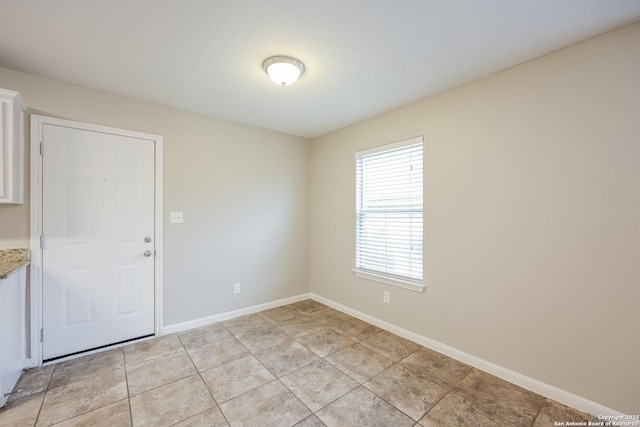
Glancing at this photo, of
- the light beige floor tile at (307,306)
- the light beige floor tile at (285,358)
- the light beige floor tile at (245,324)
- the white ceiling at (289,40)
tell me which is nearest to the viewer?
the white ceiling at (289,40)

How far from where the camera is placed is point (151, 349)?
2.57 meters

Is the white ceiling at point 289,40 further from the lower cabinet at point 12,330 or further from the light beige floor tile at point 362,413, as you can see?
the light beige floor tile at point 362,413

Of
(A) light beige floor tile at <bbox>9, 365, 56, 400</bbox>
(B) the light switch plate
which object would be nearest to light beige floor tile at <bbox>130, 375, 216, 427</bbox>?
(A) light beige floor tile at <bbox>9, 365, 56, 400</bbox>

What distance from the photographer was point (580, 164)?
5.93 feet

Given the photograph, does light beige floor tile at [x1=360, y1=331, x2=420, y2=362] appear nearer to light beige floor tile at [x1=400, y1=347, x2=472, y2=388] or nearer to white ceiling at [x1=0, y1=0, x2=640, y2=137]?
light beige floor tile at [x1=400, y1=347, x2=472, y2=388]

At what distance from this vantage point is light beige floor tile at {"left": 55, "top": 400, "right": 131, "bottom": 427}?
65.3 inches

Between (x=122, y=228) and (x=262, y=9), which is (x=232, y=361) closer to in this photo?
(x=122, y=228)

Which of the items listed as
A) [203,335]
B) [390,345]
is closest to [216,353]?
[203,335]

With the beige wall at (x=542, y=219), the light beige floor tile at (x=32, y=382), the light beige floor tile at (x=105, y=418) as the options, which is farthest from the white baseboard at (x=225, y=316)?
the beige wall at (x=542, y=219)

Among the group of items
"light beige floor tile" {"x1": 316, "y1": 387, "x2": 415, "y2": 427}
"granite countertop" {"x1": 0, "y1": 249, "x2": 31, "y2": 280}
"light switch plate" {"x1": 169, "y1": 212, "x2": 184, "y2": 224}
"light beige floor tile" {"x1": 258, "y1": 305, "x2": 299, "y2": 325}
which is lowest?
"light beige floor tile" {"x1": 316, "y1": 387, "x2": 415, "y2": 427}

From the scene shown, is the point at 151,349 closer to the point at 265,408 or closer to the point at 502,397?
the point at 265,408

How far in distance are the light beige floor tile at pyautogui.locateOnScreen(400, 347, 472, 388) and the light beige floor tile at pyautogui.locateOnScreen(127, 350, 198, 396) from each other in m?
1.83

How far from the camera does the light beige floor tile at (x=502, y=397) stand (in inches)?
68.9

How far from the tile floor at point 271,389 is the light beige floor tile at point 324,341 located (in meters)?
0.02
